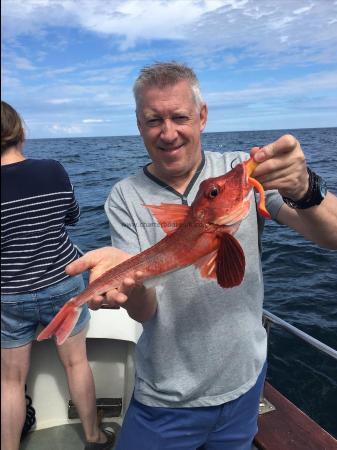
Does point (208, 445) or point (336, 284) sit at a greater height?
point (208, 445)

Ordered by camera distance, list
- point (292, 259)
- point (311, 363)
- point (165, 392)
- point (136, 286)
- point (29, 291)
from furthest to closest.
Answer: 1. point (292, 259)
2. point (311, 363)
3. point (29, 291)
4. point (165, 392)
5. point (136, 286)

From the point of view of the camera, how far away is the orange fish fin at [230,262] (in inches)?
81.0

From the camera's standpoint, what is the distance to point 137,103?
273 centimetres

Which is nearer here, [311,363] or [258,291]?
[258,291]

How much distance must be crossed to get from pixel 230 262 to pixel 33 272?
1940 millimetres

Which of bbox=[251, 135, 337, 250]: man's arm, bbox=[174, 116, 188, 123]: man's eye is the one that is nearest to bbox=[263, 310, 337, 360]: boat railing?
bbox=[251, 135, 337, 250]: man's arm

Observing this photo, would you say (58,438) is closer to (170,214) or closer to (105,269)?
(105,269)

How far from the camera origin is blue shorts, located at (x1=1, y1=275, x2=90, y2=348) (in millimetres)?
3361

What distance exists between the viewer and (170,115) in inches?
103

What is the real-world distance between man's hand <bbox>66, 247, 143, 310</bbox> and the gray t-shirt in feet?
1.03

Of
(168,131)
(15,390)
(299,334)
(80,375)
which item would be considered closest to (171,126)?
(168,131)

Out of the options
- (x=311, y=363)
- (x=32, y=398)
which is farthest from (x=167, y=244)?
(x=311, y=363)

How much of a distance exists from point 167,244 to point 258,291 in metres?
0.99

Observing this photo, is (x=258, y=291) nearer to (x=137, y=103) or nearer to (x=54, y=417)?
(x=137, y=103)
